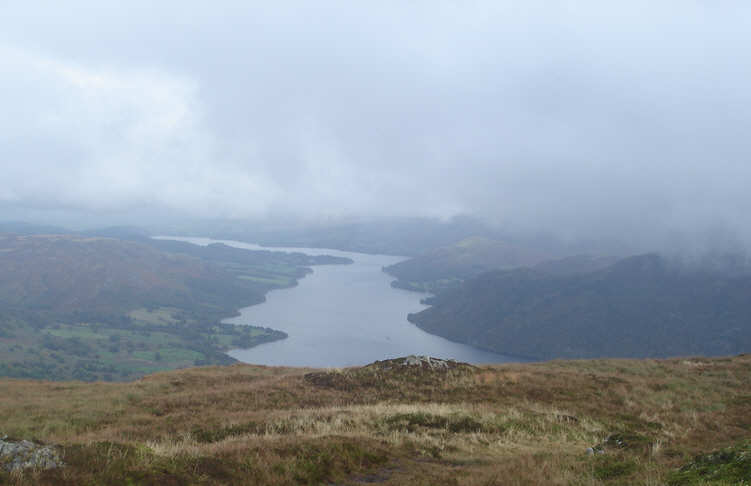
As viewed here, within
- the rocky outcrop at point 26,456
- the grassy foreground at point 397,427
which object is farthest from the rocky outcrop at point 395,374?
the rocky outcrop at point 26,456

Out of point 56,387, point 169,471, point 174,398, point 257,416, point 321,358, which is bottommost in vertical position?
point 321,358

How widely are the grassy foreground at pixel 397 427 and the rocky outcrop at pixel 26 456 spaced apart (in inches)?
15.1

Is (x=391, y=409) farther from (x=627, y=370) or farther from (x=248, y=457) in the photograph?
(x=627, y=370)

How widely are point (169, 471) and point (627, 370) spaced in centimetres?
4135

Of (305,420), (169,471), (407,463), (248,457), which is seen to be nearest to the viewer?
(169,471)

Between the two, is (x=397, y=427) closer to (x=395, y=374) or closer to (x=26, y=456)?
(x=26, y=456)

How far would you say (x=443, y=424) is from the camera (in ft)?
62.3

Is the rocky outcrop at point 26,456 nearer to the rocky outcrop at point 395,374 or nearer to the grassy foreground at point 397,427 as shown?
the grassy foreground at point 397,427

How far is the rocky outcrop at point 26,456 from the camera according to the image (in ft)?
29.6

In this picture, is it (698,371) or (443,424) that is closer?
(443,424)

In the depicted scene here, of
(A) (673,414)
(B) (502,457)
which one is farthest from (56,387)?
(A) (673,414)

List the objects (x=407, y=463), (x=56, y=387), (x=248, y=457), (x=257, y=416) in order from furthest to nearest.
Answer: (x=56, y=387)
(x=257, y=416)
(x=407, y=463)
(x=248, y=457)

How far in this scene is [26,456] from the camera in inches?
368

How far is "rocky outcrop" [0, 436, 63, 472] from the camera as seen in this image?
355 inches
